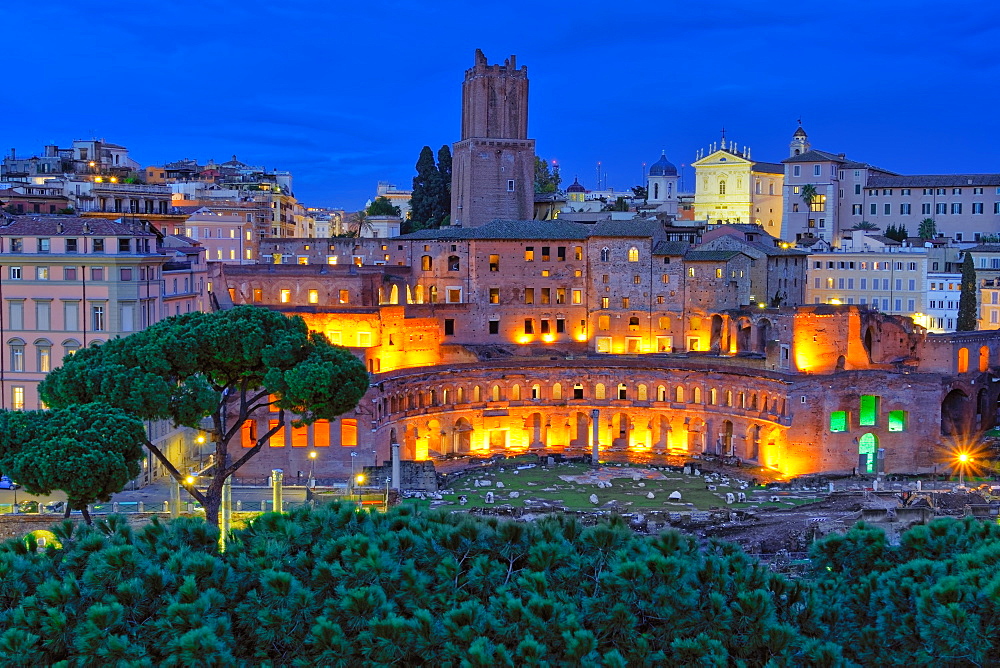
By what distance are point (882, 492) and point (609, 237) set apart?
2936 centimetres

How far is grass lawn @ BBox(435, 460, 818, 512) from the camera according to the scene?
189 feet

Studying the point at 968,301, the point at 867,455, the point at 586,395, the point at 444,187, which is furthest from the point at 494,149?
the point at 867,455

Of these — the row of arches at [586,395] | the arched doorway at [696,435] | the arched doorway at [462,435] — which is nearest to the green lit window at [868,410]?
the row of arches at [586,395]

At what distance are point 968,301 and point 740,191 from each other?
29.3 meters

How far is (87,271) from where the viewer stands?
51.7 meters

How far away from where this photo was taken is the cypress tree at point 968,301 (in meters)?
79.2

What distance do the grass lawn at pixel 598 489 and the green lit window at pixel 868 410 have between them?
27.1ft

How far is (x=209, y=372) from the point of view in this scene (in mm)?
39719

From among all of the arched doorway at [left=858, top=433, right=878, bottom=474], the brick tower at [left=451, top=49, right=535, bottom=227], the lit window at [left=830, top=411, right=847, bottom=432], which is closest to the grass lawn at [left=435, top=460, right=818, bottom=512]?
the lit window at [left=830, top=411, right=847, bottom=432]

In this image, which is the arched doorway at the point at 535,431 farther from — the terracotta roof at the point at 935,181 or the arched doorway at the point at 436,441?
the terracotta roof at the point at 935,181

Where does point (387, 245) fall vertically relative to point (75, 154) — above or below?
below

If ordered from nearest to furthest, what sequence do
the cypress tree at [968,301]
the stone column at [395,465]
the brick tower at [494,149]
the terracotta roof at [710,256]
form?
the stone column at [395,465] → the terracotta roof at [710,256] → the cypress tree at [968,301] → the brick tower at [494,149]

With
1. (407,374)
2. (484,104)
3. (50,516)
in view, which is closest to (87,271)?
(50,516)

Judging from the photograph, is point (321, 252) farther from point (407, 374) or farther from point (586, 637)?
point (586, 637)
